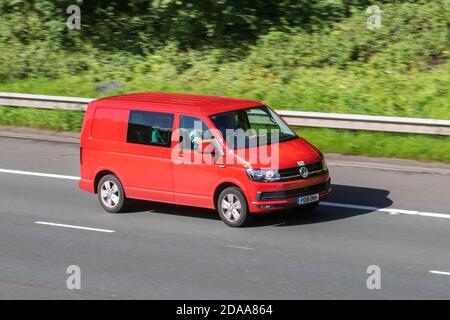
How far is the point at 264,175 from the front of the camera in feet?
42.7

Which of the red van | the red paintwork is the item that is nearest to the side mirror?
the red van

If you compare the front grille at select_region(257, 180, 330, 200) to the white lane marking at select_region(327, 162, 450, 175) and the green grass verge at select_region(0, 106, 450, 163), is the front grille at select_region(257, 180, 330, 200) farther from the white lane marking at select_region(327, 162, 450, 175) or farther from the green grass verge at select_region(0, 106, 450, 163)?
the green grass verge at select_region(0, 106, 450, 163)

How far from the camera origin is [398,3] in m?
23.8

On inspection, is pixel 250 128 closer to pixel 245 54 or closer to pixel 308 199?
pixel 308 199

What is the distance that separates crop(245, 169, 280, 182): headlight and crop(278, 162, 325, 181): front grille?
86mm

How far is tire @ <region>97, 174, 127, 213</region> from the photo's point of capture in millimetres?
14492

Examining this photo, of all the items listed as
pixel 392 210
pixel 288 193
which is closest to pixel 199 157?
pixel 288 193

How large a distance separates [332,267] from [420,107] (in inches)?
353

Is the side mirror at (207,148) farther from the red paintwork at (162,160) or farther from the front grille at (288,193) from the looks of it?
the front grille at (288,193)

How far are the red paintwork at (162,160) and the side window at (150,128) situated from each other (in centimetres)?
8

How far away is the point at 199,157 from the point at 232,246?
5.62 ft

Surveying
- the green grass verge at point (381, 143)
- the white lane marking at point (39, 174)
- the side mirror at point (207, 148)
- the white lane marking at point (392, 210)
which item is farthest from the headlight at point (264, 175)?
the green grass verge at point (381, 143)

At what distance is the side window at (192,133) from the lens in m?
13.5

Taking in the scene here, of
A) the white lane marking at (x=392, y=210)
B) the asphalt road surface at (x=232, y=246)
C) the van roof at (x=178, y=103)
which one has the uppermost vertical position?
the van roof at (x=178, y=103)
